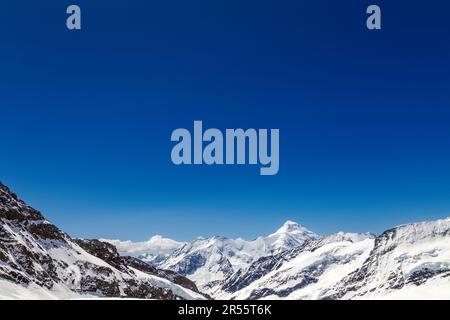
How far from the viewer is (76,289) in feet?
523

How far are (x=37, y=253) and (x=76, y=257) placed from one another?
81.2ft
